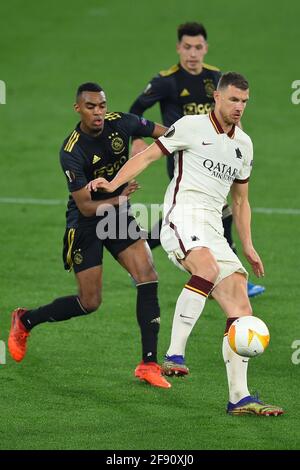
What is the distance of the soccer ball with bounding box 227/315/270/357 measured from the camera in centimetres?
966

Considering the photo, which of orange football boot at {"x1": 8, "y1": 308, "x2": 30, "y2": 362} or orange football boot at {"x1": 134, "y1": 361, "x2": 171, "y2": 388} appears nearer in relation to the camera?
orange football boot at {"x1": 134, "y1": 361, "x2": 171, "y2": 388}

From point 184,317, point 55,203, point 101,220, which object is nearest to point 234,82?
point 101,220

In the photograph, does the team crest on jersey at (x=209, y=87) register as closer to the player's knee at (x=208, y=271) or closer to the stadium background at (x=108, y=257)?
the stadium background at (x=108, y=257)

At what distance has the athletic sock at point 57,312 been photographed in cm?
1113

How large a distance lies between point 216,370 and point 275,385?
0.68m

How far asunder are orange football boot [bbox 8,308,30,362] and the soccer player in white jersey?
5.98ft

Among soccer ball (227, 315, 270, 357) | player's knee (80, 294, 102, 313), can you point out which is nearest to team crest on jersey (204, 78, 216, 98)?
player's knee (80, 294, 102, 313)

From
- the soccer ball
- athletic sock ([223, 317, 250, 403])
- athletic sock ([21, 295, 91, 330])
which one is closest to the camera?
the soccer ball

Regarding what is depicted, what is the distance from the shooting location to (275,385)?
35.1ft

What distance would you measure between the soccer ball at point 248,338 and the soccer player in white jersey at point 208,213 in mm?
186

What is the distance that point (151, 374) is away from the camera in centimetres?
1075

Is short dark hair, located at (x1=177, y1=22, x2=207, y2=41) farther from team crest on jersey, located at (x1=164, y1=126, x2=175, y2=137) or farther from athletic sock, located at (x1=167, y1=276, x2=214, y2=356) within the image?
athletic sock, located at (x1=167, y1=276, x2=214, y2=356)

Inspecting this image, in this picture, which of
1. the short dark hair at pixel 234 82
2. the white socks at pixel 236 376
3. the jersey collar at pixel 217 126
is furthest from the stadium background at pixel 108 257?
the short dark hair at pixel 234 82

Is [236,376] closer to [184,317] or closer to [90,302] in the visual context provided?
[184,317]
